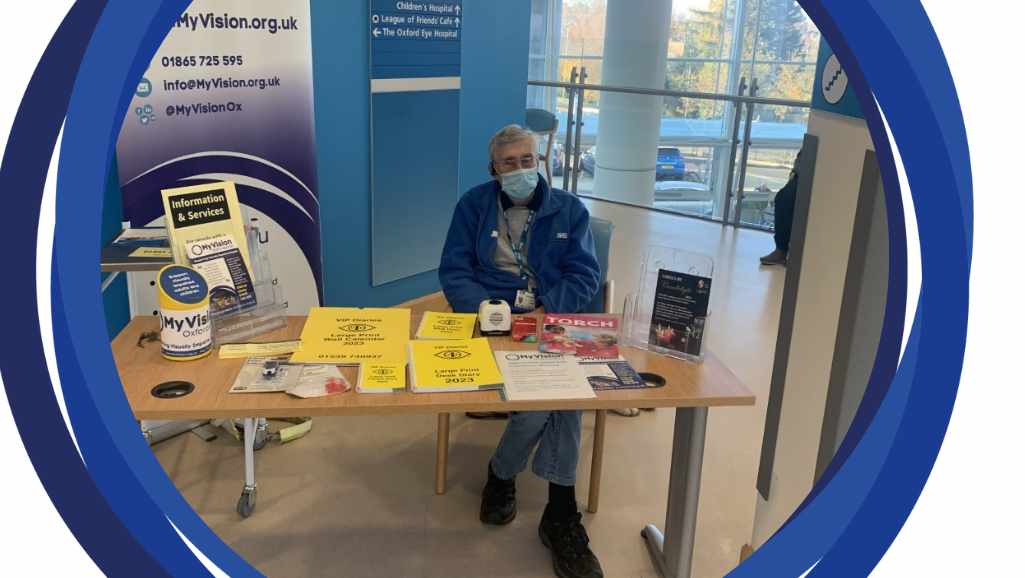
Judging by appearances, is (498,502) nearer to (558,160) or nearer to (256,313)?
(256,313)

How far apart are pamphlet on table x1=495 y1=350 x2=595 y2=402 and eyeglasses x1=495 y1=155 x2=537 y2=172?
2.73 feet

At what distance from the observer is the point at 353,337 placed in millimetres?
2373

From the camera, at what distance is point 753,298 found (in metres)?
5.48

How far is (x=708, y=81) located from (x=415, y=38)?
20.9 feet

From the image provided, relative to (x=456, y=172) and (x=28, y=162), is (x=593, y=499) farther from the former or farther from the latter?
(x=456, y=172)

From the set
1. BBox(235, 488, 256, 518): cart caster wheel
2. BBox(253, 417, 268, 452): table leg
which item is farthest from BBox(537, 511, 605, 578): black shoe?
BBox(253, 417, 268, 452): table leg

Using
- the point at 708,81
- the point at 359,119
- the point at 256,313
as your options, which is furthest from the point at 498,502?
the point at 708,81

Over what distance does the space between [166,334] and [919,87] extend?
6.00ft

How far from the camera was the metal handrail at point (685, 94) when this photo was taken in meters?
7.08

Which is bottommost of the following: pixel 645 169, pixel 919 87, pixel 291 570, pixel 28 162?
pixel 291 570

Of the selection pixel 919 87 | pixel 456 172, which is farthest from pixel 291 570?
pixel 456 172

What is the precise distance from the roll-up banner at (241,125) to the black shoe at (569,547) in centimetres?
177

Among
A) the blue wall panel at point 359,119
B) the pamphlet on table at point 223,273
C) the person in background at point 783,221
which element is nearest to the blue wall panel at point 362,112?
the blue wall panel at point 359,119

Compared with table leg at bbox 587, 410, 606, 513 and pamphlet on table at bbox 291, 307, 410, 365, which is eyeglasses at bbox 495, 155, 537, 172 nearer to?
pamphlet on table at bbox 291, 307, 410, 365
